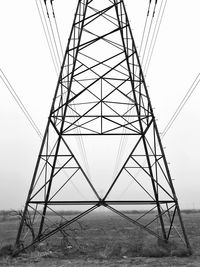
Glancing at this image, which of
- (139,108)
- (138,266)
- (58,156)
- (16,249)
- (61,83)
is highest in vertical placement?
(61,83)

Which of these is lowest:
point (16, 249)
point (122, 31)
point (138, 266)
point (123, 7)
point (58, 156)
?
point (138, 266)

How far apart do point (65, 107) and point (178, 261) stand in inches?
282

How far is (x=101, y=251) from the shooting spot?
15.7 m

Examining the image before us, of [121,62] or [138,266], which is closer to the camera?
[138,266]

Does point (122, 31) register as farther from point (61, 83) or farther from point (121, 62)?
point (61, 83)

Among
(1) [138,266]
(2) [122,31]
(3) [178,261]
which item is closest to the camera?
(1) [138,266]

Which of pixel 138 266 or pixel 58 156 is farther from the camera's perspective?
pixel 58 156

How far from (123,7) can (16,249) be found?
36.6 feet

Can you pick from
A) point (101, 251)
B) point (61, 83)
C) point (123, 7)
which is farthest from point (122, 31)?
point (101, 251)

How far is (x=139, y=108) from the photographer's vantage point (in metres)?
15.4

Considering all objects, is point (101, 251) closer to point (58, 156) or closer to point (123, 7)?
point (58, 156)

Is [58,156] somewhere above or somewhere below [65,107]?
below

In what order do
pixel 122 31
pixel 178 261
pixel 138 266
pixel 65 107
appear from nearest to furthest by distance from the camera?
pixel 138 266
pixel 178 261
pixel 65 107
pixel 122 31

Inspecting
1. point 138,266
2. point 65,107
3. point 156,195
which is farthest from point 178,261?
point 65,107
